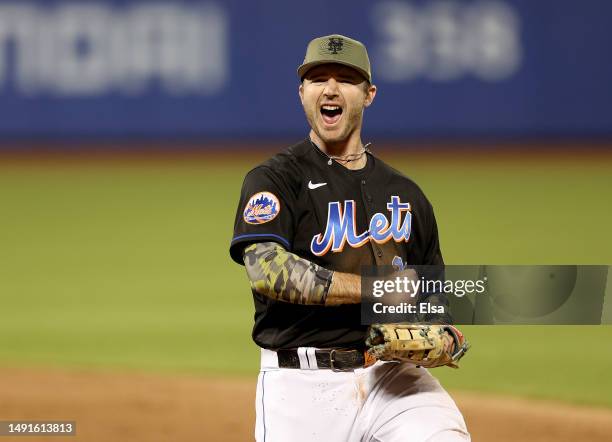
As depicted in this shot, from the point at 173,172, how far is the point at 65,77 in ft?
9.03

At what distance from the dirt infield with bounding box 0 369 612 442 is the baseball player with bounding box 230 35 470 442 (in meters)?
2.76

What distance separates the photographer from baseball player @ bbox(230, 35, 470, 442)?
155 inches

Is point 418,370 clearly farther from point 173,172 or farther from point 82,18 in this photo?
point 82,18

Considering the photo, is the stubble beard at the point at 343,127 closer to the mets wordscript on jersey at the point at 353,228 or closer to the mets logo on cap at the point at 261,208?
the mets wordscript on jersey at the point at 353,228

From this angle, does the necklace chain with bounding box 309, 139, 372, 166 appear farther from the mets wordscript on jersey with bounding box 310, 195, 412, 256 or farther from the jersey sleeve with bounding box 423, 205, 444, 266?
the jersey sleeve with bounding box 423, 205, 444, 266

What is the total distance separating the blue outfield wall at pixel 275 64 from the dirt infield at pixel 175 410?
12.2 m

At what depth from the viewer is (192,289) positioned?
1145 cm

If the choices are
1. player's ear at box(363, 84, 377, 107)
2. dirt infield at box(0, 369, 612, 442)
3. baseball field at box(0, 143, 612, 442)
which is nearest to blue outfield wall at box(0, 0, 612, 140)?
baseball field at box(0, 143, 612, 442)

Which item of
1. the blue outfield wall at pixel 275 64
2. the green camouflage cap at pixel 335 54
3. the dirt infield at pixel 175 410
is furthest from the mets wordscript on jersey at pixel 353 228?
the blue outfield wall at pixel 275 64

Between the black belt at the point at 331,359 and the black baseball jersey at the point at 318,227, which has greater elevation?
the black baseball jersey at the point at 318,227

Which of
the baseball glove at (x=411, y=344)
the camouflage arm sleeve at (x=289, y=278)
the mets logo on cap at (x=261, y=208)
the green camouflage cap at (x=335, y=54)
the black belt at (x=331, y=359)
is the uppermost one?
the green camouflage cap at (x=335, y=54)

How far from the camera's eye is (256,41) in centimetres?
2027

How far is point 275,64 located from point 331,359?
16540 millimetres

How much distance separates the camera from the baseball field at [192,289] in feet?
24.7
